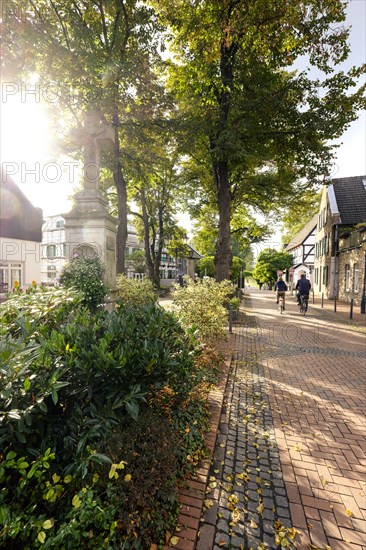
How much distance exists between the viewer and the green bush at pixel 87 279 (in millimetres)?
6824

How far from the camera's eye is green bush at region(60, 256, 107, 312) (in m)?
6.82

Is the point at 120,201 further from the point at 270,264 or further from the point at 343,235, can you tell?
the point at 270,264

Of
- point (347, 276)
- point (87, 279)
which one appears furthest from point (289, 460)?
point (347, 276)

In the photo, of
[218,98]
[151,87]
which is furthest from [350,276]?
[151,87]

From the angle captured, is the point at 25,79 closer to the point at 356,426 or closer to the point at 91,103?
the point at 91,103

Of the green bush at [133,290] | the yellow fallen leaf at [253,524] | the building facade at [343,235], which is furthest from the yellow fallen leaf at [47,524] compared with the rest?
the building facade at [343,235]

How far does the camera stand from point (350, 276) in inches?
786

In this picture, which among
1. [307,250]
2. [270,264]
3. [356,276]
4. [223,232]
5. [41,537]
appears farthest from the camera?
[270,264]

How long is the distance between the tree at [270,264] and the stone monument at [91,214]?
119 ft

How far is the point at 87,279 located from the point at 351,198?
23.3 metres

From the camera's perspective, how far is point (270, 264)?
41.6 meters

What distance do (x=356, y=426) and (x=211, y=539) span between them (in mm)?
2947

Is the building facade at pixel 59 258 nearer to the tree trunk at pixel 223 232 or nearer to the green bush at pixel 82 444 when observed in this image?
the tree trunk at pixel 223 232

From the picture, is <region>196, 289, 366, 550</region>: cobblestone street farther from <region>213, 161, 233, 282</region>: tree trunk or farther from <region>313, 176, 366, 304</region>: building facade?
<region>313, 176, 366, 304</region>: building facade
